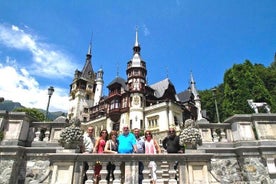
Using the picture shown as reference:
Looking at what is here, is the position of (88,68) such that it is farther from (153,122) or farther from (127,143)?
(127,143)

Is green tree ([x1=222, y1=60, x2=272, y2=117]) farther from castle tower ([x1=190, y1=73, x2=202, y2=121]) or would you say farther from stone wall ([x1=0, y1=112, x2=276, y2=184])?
castle tower ([x1=190, y1=73, x2=202, y2=121])

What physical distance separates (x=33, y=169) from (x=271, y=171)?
27.1 feet

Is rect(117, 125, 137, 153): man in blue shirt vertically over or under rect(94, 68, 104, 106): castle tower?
under

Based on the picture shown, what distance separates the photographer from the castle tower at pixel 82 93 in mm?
61750

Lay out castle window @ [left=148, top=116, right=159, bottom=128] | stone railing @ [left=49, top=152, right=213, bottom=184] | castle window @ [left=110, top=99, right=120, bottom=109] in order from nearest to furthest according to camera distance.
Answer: stone railing @ [left=49, top=152, right=213, bottom=184], castle window @ [left=148, top=116, right=159, bottom=128], castle window @ [left=110, top=99, right=120, bottom=109]

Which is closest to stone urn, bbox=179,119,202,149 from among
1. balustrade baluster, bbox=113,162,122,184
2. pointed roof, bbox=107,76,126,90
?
balustrade baluster, bbox=113,162,122,184

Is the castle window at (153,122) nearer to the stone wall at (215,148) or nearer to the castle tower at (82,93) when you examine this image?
the castle tower at (82,93)

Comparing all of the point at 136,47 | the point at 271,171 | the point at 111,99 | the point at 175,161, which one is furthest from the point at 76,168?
the point at 136,47

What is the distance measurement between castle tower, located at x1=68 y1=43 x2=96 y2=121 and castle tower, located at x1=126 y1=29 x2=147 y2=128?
2412cm

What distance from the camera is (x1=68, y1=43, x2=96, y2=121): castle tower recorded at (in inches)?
2431

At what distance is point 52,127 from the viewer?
7.69 m

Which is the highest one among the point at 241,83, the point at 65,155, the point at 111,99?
the point at 111,99

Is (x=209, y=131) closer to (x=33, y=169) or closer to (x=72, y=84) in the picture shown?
(x=33, y=169)

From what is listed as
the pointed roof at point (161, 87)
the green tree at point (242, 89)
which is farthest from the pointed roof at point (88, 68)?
the green tree at point (242, 89)
